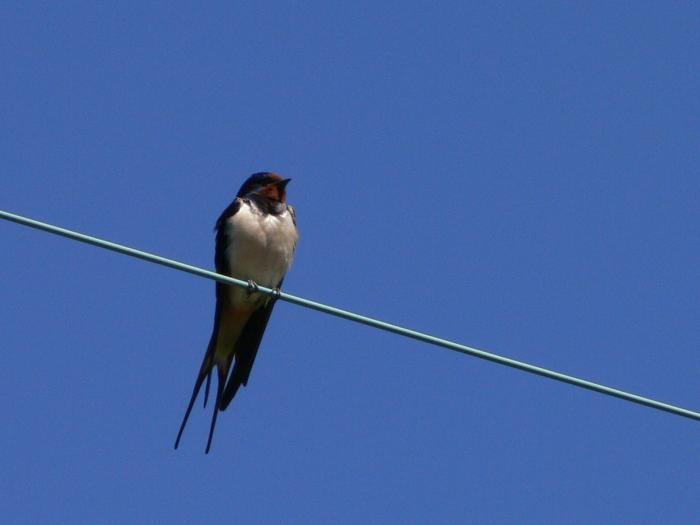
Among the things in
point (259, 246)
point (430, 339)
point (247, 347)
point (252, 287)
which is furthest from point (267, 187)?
point (430, 339)

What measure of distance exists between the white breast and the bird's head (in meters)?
0.13

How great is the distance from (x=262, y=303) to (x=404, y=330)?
299cm

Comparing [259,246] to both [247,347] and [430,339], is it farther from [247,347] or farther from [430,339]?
[430,339]

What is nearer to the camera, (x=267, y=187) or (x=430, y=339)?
(x=430, y=339)

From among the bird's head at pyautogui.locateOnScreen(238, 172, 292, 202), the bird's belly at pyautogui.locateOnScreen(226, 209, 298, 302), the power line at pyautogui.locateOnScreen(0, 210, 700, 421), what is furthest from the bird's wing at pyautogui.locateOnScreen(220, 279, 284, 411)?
the power line at pyautogui.locateOnScreen(0, 210, 700, 421)

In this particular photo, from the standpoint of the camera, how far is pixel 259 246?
7250 millimetres

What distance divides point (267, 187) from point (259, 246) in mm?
383

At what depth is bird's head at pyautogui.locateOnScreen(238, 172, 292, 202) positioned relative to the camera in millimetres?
7480

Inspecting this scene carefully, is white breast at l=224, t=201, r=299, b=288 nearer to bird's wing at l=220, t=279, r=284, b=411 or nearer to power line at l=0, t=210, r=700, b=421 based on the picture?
bird's wing at l=220, t=279, r=284, b=411

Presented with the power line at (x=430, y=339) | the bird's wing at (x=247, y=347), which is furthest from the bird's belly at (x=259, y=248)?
the power line at (x=430, y=339)

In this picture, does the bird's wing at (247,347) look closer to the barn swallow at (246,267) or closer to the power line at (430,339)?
the barn swallow at (246,267)

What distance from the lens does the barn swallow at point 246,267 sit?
7273mm

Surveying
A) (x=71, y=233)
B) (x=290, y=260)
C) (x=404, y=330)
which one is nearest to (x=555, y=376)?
(x=404, y=330)

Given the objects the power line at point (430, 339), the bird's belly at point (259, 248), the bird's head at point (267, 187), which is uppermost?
the bird's head at point (267, 187)
